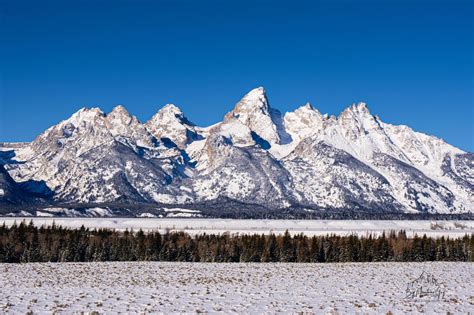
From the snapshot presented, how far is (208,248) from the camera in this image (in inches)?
3314

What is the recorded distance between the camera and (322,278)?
4666 cm

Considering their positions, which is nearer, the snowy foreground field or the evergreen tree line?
the snowy foreground field

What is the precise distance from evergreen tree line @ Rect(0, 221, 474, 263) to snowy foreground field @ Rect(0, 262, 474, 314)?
85.2 ft

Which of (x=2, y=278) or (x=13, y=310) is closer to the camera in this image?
(x=13, y=310)

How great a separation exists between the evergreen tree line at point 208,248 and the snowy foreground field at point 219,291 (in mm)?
25982

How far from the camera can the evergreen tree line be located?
78.4m

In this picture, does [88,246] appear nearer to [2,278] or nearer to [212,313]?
[2,278]

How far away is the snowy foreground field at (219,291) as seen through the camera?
2921cm

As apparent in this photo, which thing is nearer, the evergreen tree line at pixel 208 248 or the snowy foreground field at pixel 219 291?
the snowy foreground field at pixel 219 291

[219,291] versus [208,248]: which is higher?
[208,248]

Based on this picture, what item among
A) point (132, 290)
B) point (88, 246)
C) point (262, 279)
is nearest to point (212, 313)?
point (132, 290)

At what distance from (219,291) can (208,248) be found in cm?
4814

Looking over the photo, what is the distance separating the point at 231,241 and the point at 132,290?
54.2 meters

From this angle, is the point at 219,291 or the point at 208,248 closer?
the point at 219,291
